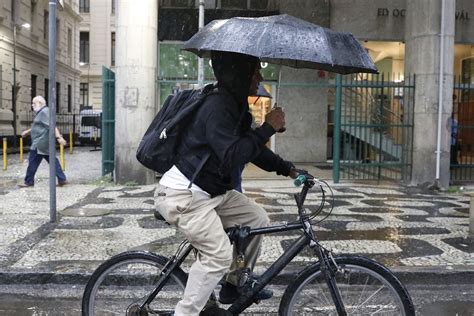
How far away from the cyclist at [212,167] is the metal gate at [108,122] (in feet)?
32.4

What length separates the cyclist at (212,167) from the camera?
3246 millimetres

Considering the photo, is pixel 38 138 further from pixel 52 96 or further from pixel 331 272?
pixel 331 272

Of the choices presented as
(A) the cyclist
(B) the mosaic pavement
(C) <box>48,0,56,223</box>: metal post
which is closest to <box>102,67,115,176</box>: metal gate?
(B) the mosaic pavement

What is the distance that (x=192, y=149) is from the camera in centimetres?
337

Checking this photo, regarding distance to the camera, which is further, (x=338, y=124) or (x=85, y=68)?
(x=85, y=68)

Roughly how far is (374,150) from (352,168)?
703 millimetres

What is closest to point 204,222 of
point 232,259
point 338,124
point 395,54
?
point 232,259

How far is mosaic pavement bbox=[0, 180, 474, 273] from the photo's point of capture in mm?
6129

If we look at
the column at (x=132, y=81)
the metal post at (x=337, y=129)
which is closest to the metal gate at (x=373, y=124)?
the metal post at (x=337, y=129)

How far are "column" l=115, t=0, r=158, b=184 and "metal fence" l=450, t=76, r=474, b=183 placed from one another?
24.6 feet

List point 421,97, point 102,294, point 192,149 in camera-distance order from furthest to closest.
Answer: point 421,97 < point 102,294 < point 192,149

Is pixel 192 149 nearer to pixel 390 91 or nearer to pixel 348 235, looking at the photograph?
pixel 348 235

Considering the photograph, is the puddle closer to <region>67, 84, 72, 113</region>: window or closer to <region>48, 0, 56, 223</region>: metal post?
<region>48, 0, 56, 223</region>: metal post

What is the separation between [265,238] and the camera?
7082mm
